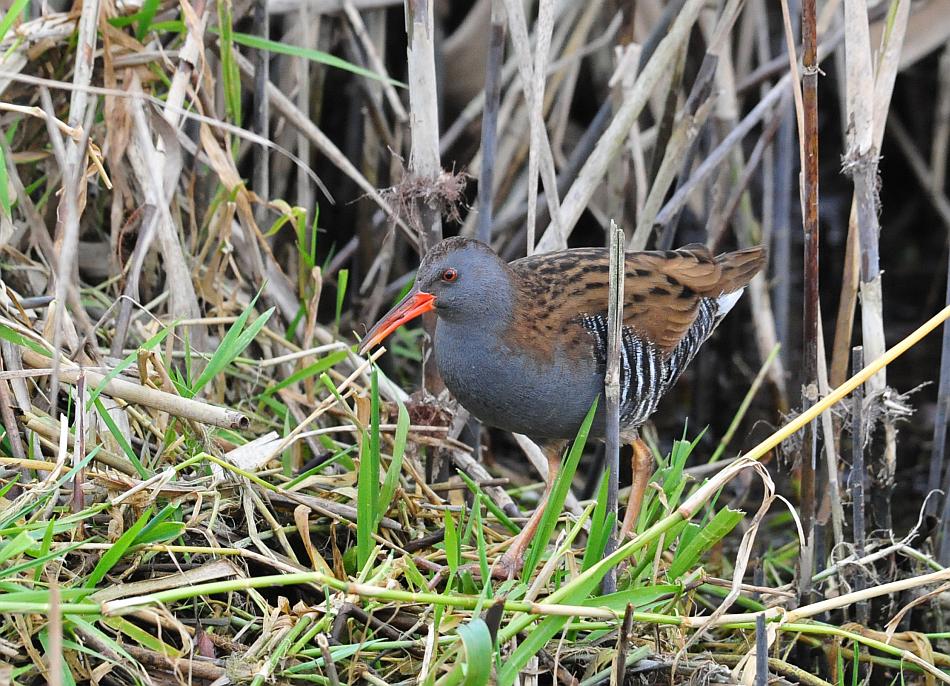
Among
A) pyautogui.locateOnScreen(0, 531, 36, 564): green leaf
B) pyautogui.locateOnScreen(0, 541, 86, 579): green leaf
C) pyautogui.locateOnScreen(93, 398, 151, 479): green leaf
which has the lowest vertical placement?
pyautogui.locateOnScreen(0, 541, 86, 579): green leaf

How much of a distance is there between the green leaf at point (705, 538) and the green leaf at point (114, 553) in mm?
936

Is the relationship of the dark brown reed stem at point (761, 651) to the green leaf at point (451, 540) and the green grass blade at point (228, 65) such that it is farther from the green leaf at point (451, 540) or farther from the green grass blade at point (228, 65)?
the green grass blade at point (228, 65)

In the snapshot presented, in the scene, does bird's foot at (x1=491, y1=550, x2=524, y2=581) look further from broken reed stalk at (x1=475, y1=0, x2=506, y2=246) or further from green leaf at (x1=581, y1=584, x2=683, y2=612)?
broken reed stalk at (x1=475, y1=0, x2=506, y2=246)

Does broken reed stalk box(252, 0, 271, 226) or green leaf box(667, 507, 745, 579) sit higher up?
broken reed stalk box(252, 0, 271, 226)

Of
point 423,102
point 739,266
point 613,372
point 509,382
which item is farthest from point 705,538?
point 423,102

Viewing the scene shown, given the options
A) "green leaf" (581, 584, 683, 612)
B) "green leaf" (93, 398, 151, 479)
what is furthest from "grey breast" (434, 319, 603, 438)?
"green leaf" (93, 398, 151, 479)

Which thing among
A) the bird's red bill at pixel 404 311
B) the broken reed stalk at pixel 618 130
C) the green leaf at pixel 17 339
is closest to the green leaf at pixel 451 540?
the bird's red bill at pixel 404 311

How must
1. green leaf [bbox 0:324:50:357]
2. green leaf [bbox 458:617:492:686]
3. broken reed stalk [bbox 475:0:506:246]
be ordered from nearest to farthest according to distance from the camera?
green leaf [bbox 458:617:492:686]
green leaf [bbox 0:324:50:357]
broken reed stalk [bbox 475:0:506:246]

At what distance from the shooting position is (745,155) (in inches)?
160

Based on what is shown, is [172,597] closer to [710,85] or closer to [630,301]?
[630,301]

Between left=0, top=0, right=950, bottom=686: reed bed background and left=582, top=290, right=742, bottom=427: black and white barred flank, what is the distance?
18 cm

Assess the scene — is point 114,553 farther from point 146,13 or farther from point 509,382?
point 146,13

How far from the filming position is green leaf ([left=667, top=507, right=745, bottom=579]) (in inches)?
77.4

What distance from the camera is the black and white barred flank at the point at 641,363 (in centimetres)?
246
